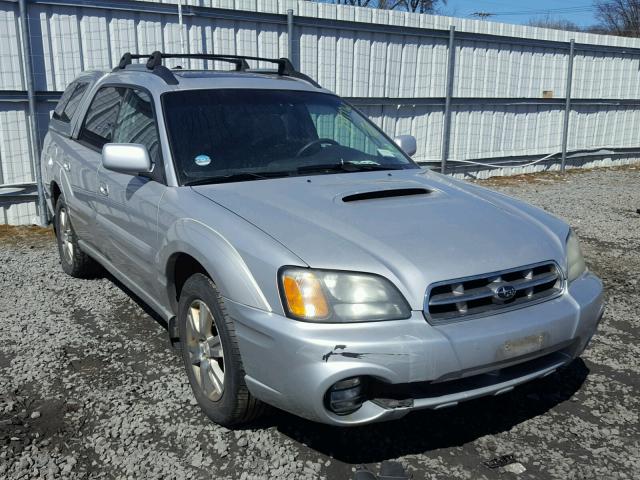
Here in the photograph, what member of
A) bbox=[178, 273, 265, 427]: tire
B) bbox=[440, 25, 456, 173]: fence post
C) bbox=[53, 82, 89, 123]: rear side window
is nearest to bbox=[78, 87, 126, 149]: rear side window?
bbox=[53, 82, 89, 123]: rear side window

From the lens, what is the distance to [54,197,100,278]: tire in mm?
5543

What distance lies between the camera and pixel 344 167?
3943mm

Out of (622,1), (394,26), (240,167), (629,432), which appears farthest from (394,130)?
(622,1)

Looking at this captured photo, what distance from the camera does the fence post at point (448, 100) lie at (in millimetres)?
10727

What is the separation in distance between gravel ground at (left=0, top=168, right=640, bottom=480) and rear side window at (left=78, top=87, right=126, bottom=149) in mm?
1358

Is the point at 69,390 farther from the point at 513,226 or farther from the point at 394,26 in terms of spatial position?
the point at 394,26

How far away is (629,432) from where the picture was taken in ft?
10.6

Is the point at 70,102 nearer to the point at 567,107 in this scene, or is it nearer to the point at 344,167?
the point at 344,167

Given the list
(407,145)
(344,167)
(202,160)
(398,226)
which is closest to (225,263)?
(398,226)

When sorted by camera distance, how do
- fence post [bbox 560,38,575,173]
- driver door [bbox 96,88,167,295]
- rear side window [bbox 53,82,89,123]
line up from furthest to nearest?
fence post [bbox 560,38,575,173] < rear side window [bbox 53,82,89,123] < driver door [bbox 96,88,167,295]

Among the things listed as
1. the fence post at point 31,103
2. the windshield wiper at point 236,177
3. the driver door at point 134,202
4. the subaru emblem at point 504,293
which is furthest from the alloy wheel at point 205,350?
the fence post at point 31,103

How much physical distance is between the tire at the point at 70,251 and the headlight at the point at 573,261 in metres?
3.93

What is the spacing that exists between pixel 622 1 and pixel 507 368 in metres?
49.8

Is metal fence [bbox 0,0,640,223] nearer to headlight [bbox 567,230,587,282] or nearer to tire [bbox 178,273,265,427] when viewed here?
tire [bbox 178,273,265,427]
